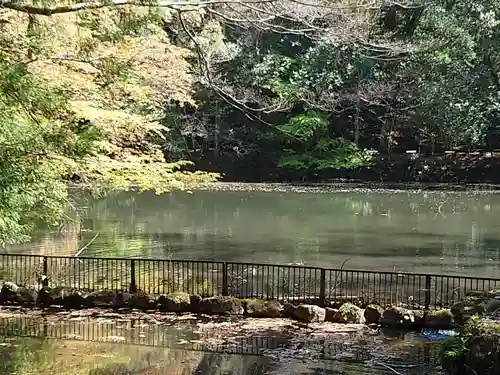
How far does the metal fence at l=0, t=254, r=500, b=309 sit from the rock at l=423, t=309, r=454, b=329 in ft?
3.90

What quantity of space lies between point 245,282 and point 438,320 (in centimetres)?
433

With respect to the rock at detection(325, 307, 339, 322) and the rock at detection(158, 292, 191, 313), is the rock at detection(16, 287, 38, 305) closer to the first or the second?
the rock at detection(158, 292, 191, 313)

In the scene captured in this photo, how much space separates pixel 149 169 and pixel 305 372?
5.83 m

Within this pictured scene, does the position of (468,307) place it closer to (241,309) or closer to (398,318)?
(398,318)

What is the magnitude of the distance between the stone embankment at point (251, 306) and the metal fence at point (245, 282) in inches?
20.6

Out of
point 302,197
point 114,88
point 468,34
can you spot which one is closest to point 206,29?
point 114,88

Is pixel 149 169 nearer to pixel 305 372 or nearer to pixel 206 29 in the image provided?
pixel 206 29

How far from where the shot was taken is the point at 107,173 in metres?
11.0

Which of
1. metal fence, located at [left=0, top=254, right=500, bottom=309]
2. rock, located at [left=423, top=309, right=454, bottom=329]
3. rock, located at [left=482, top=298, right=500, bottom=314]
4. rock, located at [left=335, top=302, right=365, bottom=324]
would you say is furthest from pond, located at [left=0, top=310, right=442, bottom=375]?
metal fence, located at [left=0, top=254, right=500, bottom=309]

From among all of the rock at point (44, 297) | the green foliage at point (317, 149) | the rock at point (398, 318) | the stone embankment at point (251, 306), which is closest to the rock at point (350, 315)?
the stone embankment at point (251, 306)

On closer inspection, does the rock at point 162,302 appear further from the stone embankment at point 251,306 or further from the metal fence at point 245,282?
the metal fence at point 245,282

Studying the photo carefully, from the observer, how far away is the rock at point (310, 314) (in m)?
9.41

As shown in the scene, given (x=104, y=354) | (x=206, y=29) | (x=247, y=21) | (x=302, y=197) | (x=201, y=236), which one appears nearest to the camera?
(x=104, y=354)

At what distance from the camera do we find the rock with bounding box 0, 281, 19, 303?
10.7m
